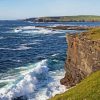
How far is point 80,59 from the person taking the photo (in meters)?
41.1

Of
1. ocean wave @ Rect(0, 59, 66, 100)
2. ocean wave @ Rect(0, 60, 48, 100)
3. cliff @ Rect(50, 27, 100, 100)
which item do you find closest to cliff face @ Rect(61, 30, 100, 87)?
cliff @ Rect(50, 27, 100, 100)

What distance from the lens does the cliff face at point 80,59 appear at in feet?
117

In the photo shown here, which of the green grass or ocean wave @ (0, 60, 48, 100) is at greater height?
the green grass

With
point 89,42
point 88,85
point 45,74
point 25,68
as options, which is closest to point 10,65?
point 25,68

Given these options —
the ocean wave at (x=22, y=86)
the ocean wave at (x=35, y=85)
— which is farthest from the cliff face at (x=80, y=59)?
the ocean wave at (x=22, y=86)

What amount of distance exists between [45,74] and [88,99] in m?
29.7

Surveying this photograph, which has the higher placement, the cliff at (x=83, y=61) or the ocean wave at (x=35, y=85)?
the cliff at (x=83, y=61)

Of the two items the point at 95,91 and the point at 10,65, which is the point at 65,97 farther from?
the point at 10,65

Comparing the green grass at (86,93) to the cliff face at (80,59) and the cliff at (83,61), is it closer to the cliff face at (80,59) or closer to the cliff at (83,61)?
the cliff at (83,61)

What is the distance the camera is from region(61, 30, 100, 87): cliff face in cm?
3581

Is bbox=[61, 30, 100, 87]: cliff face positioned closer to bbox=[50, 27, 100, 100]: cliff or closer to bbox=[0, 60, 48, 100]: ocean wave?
bbox=[50, 27, 100, 100]: cliff

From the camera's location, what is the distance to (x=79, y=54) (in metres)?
41.7

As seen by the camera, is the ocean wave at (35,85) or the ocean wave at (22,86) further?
the ocean wave at (35,85)

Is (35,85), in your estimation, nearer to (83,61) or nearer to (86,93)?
(83,61)
